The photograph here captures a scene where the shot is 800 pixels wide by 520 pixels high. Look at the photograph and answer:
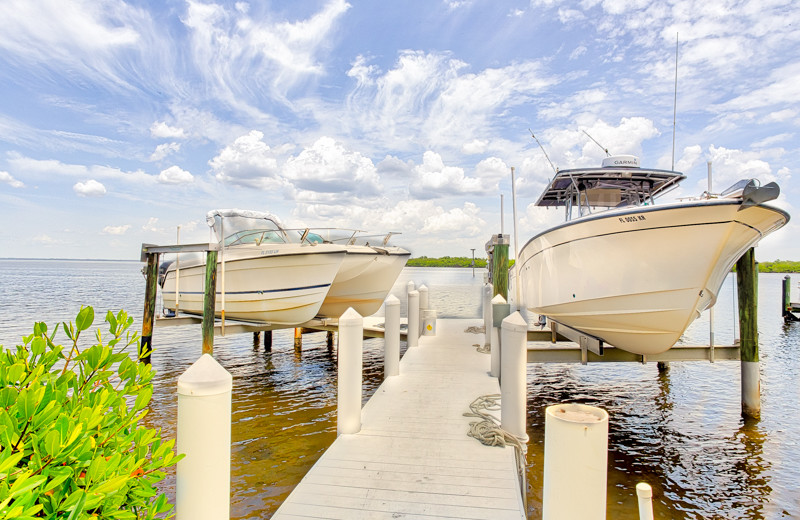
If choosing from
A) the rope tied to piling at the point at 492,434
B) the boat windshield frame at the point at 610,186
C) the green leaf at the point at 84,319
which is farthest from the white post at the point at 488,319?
the green leaf at the point at 84,319

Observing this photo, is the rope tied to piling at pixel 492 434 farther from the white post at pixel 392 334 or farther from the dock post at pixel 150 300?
the dock post at pixel 150 300

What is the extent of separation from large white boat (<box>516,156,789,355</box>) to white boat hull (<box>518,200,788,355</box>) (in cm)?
1

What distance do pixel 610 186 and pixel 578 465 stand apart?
23.3 feet

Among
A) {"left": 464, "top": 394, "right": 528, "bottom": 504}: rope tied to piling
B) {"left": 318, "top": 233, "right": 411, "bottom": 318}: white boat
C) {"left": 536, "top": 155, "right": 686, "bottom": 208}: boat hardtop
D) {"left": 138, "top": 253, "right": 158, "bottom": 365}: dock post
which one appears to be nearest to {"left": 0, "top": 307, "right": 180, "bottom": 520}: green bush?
{"left": 464, "top": 394, "right": 528, "bottom": 504}: rope tied to piling

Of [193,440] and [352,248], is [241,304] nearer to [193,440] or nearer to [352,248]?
[352,248]

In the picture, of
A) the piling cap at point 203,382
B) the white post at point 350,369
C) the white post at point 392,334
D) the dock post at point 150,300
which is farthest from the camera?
the dock post at point 150,300

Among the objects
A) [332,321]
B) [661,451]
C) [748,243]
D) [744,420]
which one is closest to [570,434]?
[748,243]

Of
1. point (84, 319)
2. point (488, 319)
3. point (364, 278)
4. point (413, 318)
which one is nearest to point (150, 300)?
point (364, 278)

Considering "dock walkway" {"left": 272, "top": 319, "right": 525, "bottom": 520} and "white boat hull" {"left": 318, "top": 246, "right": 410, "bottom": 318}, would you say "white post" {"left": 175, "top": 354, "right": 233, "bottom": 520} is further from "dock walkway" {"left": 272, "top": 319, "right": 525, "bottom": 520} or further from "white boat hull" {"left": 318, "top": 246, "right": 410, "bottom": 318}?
"white boat hull" {"left": 318, "top": 246, "right": 410, "bottom": 318}

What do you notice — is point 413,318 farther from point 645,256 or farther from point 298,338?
point 298,338

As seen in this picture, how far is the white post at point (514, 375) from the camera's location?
462 centimetres

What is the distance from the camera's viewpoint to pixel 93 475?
131 cm

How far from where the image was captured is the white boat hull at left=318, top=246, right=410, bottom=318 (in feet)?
36.4

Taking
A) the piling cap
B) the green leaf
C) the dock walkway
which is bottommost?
the dock walkway
